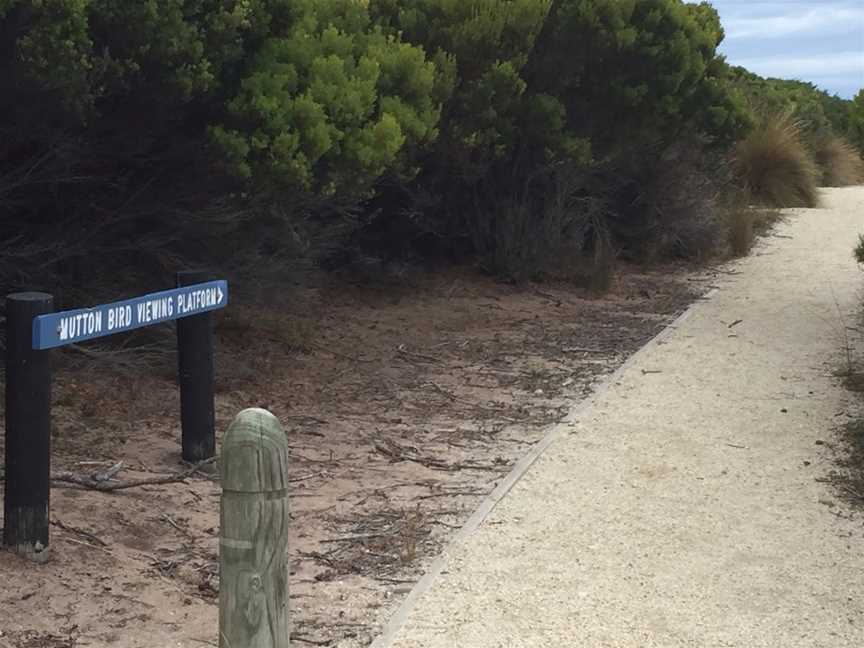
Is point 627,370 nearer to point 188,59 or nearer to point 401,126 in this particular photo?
point 401,126

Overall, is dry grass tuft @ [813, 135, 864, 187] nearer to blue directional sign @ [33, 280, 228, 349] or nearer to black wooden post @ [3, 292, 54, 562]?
blue directional sign @ [33, 280, 228, 349]

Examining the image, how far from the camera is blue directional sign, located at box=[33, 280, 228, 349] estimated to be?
4.70 metres

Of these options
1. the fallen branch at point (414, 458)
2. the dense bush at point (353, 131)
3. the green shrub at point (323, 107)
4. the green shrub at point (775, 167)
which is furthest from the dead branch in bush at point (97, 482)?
the green shrub at point (775, 167)

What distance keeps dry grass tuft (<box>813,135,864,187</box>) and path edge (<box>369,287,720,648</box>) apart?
1896 centimetres

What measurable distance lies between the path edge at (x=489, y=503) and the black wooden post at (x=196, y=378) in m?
1.47

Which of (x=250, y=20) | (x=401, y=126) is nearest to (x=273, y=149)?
(x=250, y=20)

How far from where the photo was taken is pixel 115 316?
495 cm

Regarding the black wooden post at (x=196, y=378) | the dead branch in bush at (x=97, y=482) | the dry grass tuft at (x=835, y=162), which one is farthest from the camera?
the dry grass tuft at (x=835, y=162)

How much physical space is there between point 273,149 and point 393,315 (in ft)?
12.6

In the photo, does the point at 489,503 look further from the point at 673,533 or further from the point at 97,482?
the point at 97,482

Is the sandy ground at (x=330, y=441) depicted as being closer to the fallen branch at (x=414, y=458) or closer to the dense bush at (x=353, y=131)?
the fallen branch at (x=414, y=458)

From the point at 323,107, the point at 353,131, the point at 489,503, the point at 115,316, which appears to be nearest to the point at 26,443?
the point at 115,316

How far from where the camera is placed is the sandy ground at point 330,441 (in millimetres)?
4680

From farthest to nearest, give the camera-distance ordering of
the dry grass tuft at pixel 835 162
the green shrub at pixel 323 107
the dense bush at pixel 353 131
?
1. the dry grass tuft at pixel 835 162
2. the green shrub at pixel 323 107
3. the dense bush at pixel 353 131
